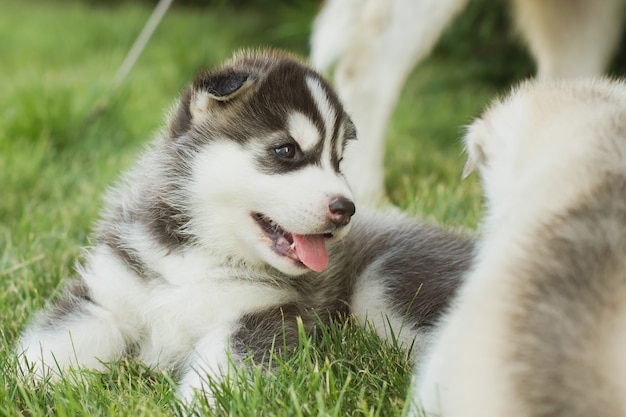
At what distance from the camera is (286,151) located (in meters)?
1.88

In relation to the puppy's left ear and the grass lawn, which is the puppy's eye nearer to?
the puppy's left ear

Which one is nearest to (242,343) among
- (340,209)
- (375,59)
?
(340,209)

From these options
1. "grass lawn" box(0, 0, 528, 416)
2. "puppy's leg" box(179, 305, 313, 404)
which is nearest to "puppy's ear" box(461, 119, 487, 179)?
"grass lawn" box(0, 0, 528, 416)

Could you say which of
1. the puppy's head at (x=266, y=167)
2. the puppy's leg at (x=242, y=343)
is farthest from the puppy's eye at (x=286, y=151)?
the puppy's leg at (x=242, y=343)

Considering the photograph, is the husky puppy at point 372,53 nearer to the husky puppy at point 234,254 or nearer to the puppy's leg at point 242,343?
the husky puppy at point 234,254

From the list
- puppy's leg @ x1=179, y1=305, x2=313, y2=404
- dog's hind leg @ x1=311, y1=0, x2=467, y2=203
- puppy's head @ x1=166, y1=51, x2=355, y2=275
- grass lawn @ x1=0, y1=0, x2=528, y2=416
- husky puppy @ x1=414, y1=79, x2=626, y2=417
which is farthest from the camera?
dog's hind leg @ x1=311, y1=0, x2=467, y2=203

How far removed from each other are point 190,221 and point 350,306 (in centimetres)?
46

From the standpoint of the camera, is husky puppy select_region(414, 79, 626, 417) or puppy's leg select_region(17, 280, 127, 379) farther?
puppy's leg select_region(17, 280, 127, 379)

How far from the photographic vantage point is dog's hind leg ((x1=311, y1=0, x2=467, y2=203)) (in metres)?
3.14

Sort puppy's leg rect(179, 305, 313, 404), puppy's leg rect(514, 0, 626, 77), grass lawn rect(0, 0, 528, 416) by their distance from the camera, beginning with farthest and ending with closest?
puppy's leg rect(514, 0, 626, 77) → puppy's leg rect(179, 305, 313, 404) → grass lawn rect(0, 0, 528, 416)

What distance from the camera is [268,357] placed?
5.77ft

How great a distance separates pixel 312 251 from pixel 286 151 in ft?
0.79

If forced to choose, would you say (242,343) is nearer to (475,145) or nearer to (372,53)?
(475,145)

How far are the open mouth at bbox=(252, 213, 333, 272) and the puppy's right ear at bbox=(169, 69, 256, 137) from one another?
299 millimetres
